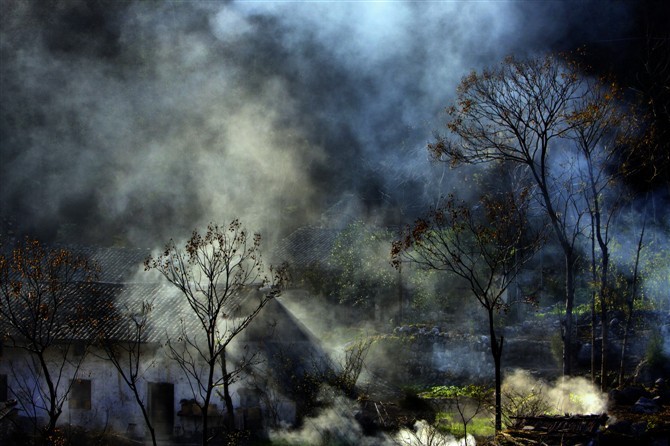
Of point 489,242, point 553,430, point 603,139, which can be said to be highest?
point 603,139

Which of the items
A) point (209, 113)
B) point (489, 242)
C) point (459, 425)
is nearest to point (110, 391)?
point (459, 425)

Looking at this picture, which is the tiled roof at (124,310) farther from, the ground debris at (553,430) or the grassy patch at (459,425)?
the ground debris at (553,430)

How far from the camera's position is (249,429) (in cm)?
1819

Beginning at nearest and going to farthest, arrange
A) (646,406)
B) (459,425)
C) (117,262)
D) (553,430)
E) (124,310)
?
1. (553,430)
2. (646,406)
3. (459,425)
4. (124,310)
5. (117,262)

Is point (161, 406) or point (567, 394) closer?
point (567, 394)

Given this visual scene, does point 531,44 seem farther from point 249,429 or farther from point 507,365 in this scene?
point 249,429

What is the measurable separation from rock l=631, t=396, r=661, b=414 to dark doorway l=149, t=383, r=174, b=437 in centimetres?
1246

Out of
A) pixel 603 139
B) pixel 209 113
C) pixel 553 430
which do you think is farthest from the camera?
pixel 209 113

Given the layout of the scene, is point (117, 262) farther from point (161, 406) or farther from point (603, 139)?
point (603, 139)

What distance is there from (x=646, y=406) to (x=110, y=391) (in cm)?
1447

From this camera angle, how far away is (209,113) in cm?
3828

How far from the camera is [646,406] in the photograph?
13461 mm

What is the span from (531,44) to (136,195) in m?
24.9

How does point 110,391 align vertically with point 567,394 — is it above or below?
above
